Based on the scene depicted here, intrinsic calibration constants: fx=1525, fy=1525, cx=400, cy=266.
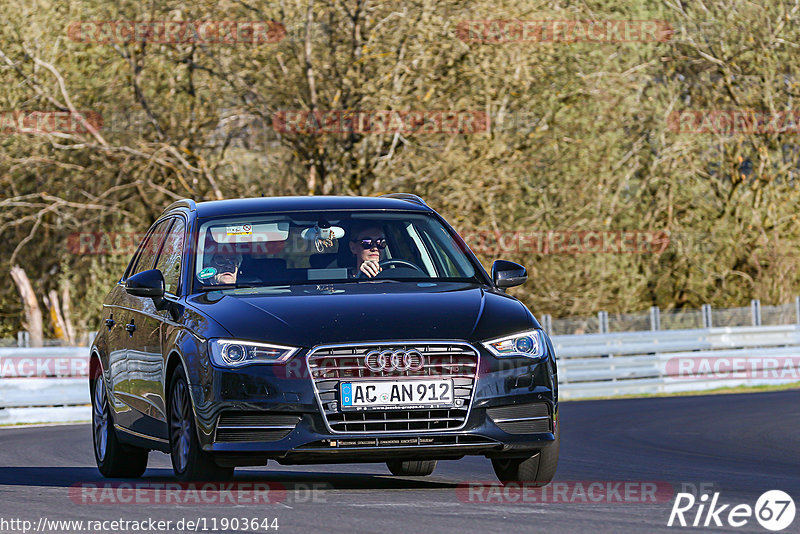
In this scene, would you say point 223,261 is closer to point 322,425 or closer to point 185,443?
point 185,443

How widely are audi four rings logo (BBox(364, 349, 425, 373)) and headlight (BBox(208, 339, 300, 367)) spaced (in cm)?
38

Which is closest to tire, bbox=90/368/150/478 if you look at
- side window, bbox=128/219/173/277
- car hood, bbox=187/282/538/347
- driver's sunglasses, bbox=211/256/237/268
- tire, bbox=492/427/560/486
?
side window, bbox=128/219/173/277

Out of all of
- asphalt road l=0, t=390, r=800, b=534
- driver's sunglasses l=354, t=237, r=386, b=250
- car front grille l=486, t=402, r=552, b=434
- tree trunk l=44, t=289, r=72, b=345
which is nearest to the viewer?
asphalt road l=0, t=390, r=800, b=534

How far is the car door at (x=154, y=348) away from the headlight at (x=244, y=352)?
0.86m

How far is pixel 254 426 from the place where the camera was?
7.74m

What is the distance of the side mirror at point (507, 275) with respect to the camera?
8.96 metres

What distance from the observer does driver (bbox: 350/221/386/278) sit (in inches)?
354

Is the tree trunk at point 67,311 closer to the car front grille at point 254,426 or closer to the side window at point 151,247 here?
the side window at point 151,247

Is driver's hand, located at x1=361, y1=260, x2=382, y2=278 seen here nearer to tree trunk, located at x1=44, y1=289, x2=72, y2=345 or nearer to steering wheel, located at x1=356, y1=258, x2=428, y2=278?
steering wheel, located at x1=356, y1=258, x2=428, y2=278

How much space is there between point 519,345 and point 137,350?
271cm

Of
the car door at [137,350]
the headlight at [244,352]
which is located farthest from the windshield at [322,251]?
the headlight at [244,352]

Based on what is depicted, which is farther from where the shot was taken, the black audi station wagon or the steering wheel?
the steering wheel

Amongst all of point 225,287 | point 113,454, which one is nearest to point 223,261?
point 225,287

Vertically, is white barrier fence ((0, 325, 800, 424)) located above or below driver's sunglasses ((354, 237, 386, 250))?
below
